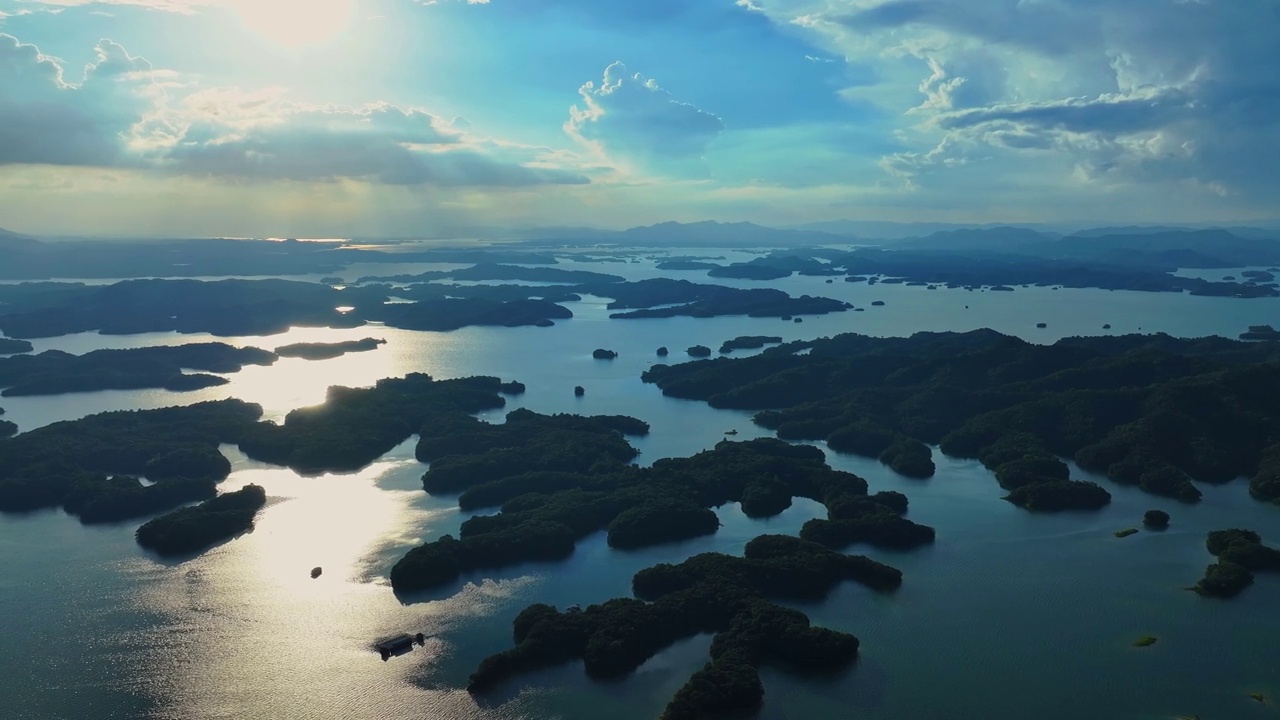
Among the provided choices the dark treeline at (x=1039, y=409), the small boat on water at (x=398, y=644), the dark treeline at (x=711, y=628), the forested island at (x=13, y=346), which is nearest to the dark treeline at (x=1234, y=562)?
the dark treeline at (x=1039, y=409)

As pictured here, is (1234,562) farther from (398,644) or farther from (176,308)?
(176,308)

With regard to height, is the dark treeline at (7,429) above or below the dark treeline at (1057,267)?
below

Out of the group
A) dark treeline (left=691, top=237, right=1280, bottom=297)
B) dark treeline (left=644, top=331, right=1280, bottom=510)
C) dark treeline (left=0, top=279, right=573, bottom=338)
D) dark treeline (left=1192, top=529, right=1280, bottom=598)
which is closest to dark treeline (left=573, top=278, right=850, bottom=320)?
dark treeline (left=0, top=279, right=573, bottom=338)

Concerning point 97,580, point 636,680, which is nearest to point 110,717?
point 97,580

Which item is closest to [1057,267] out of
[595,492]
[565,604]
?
[595,492]

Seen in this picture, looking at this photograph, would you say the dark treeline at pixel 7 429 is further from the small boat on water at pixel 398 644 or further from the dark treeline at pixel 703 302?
the dark treeline at pixel 703 302

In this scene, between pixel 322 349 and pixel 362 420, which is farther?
pixel 322 349
